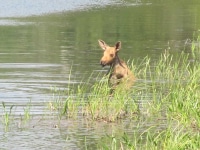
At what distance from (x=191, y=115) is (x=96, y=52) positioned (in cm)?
1071

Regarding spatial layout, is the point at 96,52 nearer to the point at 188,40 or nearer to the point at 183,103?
the point at 188,40

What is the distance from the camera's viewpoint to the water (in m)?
10.8

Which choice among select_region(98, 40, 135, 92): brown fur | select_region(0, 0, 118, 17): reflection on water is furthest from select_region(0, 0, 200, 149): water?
select_region(98, 40, 135, 92): brown fur

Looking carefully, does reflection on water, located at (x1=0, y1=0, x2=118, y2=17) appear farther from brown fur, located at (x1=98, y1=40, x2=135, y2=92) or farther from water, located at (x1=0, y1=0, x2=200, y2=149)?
brown fur, located at (x1=98, y1=40, x2=135, y2=92)

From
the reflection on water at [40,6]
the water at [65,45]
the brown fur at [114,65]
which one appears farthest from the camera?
the reflection on water at [40,6]

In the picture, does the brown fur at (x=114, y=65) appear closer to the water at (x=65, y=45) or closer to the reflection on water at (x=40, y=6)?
the water at (x=65, y=45)

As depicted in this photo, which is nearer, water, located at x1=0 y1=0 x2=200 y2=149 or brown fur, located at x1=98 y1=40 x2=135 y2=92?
water, located at x1=0 y1=0 x2=200 y2=149

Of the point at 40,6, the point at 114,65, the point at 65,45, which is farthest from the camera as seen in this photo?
the point at 40,6

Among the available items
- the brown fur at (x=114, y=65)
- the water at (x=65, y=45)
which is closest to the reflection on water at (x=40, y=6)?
the water at (x=65, y=45)

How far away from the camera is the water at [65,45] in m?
10.8

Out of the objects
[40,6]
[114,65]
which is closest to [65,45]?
[114,65]

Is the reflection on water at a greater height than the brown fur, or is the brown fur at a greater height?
the reflection on water

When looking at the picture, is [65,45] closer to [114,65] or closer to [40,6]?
[114,65]

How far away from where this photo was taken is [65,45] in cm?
2266
